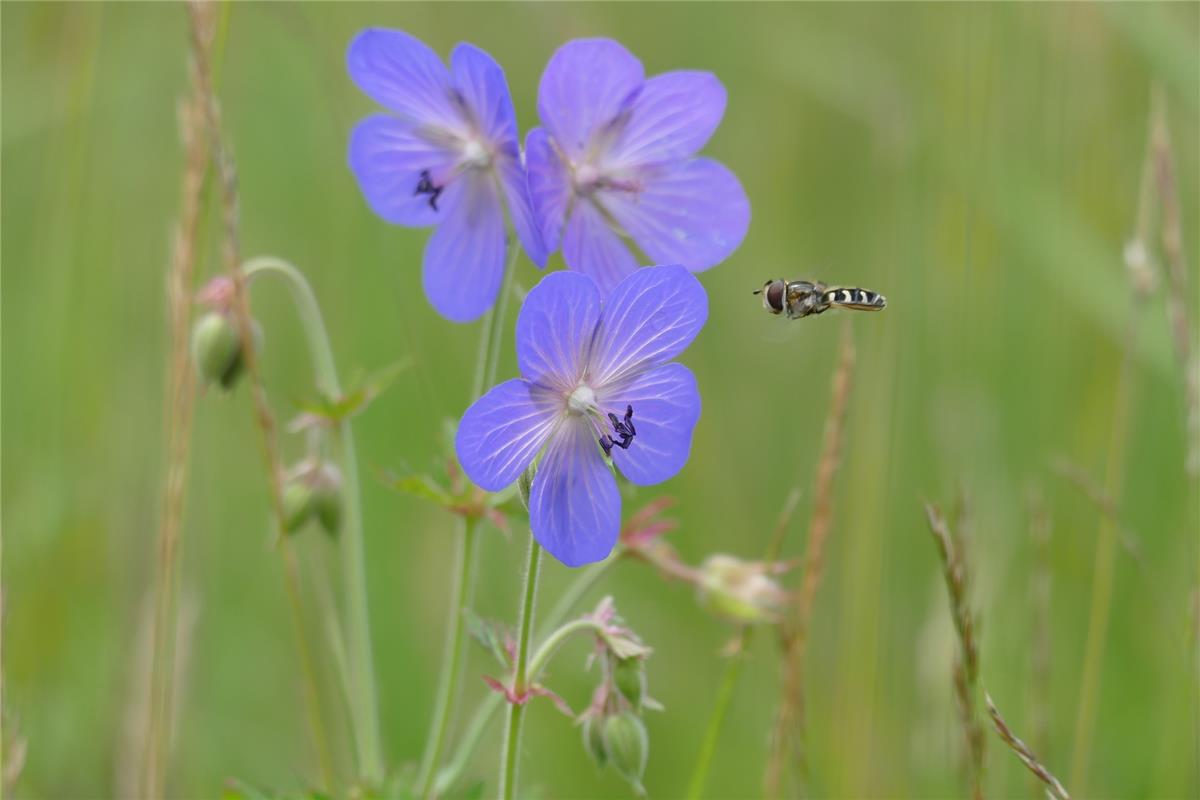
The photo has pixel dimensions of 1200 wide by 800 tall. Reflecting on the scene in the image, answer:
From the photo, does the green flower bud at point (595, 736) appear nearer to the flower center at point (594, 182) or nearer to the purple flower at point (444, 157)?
the purple flower at point (444, 157)

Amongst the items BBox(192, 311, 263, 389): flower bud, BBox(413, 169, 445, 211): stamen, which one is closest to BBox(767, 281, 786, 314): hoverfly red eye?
BBox(413, 169, 445, 211): stamen

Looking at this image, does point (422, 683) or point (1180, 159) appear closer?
point (422, 683)

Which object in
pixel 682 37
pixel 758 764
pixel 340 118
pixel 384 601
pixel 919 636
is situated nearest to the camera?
pixel 758 764

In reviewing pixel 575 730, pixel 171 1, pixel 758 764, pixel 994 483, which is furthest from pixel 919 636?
pixel 171 1

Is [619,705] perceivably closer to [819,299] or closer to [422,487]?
[422,487]

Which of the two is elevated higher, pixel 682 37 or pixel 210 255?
pixel 682 37

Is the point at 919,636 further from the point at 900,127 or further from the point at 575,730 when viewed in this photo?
the point at 900,127

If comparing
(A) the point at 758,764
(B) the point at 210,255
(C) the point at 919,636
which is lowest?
(A) the point at 758,764

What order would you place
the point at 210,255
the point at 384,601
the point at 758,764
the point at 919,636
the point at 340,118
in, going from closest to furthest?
the point at 758,764, the point at 384,601, the point at 919,636, the point at 340,118, the point at 210,255
